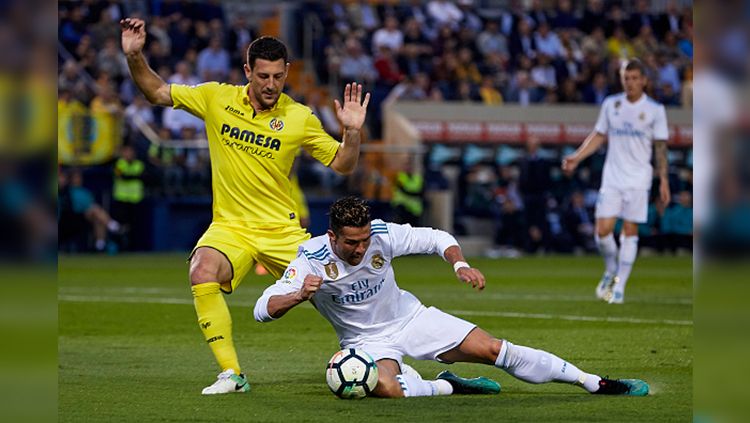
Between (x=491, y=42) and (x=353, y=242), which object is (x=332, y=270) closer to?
(x=353, y=242)

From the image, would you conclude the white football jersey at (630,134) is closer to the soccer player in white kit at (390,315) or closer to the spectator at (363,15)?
the soccer player in white kit at (390,315)

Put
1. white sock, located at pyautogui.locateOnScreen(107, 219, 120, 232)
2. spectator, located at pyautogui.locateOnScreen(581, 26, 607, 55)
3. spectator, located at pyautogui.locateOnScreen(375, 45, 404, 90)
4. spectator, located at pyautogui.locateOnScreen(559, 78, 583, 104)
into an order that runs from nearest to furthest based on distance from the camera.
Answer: white sock, located at pyautogui.locateOnScreen(107, 219, 120, 232) < spectator, located at pyautogui.locateOnScreen(375, 45, 404, 90) < spectator, located at pyautogui.locateOnScreen(559, 78, 583, 104) < spectator, located at pyautogui.locateOnScreen(581, 26, 607, 55)

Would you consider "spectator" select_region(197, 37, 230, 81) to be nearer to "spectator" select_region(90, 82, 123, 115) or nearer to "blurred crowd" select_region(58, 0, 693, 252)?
"blurred crowd" select_region(58, 0, 693, 252)

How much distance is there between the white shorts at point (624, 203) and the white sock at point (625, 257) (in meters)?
0.28

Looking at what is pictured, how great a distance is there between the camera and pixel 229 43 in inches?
1085

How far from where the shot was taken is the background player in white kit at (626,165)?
559 inches

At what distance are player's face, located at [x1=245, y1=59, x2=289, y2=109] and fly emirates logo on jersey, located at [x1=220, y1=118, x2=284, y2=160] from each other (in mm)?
219

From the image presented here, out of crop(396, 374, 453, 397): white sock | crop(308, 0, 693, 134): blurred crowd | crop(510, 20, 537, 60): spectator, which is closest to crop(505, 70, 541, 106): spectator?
crop(308, 0, 693, 134): blurred crowd

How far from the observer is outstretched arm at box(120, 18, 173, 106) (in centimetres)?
746

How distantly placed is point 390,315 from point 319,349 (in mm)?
3241

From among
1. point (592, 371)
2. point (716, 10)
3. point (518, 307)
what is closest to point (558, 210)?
point (518, 307)

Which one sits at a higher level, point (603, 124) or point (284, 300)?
point (603, 124)

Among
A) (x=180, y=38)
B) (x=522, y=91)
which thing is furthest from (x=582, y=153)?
(x=522, y=91)

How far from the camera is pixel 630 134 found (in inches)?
563
